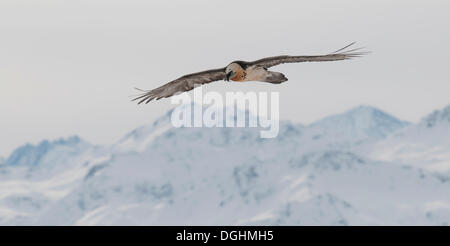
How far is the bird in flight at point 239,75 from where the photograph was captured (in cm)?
2898

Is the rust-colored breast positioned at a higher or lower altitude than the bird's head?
lower

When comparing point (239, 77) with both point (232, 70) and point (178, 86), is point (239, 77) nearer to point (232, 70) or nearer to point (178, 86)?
point (232, 70)

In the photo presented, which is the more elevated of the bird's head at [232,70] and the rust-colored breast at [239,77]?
the bird's head at [232,70]

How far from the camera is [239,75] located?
28.8m

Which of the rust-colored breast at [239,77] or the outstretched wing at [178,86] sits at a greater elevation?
the outstretched wing at [178,86]

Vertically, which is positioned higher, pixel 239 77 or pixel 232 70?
pixel 232 70

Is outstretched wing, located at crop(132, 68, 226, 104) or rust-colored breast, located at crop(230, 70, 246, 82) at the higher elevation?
outstretched wing, located at crop(132, 68, 226, 104)

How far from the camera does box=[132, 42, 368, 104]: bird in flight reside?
28984 millimetres

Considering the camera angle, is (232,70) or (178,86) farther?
(178,86)

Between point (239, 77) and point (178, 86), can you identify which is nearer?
point (239, 77)
